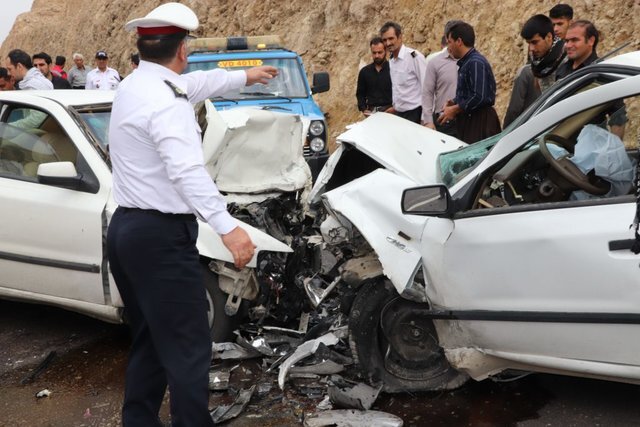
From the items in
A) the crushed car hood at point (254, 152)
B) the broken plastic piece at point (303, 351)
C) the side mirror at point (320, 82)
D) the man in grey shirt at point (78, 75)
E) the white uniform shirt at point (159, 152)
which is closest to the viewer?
the white uniform shirt at point (159, 152)

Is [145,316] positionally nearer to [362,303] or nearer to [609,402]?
[362,303]

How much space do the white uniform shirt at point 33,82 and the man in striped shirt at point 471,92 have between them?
499cm

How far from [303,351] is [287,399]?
0.32 metres

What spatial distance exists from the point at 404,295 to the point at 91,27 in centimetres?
3280

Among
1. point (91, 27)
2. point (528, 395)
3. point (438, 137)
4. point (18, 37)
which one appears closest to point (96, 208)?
point (438, 137)

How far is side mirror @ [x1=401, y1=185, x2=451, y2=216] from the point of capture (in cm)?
337

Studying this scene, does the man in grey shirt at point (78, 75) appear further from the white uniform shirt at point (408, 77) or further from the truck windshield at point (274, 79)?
the white uniform shirt at point (408, 77)

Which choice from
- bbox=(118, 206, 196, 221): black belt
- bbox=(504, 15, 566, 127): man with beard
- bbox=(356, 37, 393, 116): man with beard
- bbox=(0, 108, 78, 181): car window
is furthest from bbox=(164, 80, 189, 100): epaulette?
bbox=(356, 37, 393, 116): man with beard

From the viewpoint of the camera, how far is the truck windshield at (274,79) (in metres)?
8.71

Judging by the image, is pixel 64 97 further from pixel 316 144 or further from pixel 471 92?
pixel 316 144

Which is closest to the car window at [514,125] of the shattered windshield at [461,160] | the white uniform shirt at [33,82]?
the shattered windshield at [461,160]

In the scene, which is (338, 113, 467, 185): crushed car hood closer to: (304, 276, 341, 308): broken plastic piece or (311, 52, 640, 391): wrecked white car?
(311, 52, 640, 391): wrecked white car

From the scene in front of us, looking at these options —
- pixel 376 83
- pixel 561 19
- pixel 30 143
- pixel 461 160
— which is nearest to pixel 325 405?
pixel 461 160

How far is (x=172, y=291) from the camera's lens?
9.75 ft
